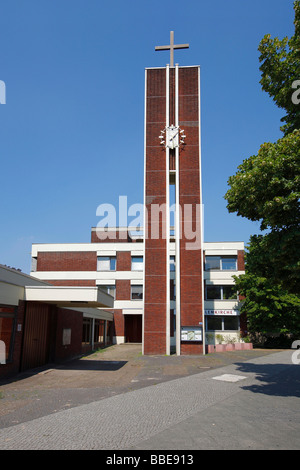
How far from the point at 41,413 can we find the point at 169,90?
2540cm

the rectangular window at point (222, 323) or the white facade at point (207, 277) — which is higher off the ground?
the white facade at point (207, 277)

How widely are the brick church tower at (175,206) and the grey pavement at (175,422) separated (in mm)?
12280

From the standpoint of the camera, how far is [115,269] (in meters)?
37.2

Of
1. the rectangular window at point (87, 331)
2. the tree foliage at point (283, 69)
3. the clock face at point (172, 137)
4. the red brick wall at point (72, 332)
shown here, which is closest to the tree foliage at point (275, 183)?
the tree foliage at point (283, 69)

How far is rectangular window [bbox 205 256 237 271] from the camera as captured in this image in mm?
35594

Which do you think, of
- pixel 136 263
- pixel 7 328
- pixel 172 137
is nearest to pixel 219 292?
pixel 136 263

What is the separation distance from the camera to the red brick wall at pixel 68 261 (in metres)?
37.3

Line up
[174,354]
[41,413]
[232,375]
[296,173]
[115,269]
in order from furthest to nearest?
[115,269] < [174,354] < [232,375] < [296,173] < [41,413]

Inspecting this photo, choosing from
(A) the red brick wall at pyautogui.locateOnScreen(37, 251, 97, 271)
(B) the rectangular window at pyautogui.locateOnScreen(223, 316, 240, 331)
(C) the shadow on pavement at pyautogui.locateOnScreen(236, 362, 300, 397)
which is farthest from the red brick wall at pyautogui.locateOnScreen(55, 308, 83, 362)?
(B) the rectangular window at pyautogui.locateOnScreen(223, 316, 240, 331)

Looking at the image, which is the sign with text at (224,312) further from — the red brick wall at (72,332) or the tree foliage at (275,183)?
the tree foliage at (275,183)

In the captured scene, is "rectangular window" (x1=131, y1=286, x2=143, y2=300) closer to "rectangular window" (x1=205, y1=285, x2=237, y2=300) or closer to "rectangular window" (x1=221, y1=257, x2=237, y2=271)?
"rectangular window" (x1=205, y1=285, x2=237, y2=300)

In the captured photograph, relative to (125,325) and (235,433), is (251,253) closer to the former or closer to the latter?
(125,325)

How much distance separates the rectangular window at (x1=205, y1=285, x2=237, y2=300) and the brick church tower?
9.26 metres
